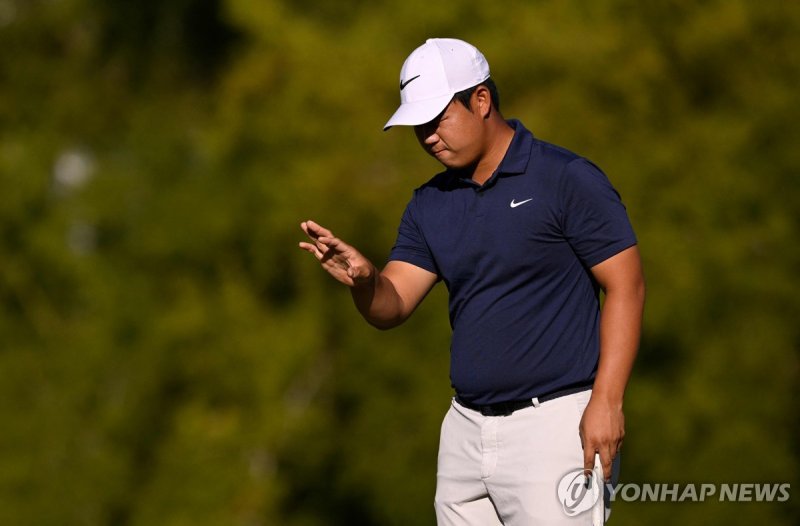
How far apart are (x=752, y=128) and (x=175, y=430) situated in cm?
620

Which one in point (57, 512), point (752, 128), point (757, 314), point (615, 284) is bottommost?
point (57, 512)

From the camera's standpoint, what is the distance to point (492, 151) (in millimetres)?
3203

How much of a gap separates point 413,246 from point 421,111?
42cm

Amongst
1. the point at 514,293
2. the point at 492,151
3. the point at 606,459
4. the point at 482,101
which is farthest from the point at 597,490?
the point at 482,101

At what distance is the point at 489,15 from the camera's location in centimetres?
1220

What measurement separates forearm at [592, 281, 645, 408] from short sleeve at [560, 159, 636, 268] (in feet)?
0.31

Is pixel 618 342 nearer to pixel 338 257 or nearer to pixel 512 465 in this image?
pixel 512 465

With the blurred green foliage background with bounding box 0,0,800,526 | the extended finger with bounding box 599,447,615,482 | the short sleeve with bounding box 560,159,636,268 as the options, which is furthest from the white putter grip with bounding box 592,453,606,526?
the blurred green foliage background with bounding box 0,0,800,526

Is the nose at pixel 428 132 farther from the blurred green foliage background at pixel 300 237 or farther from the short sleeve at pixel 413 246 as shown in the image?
the blurred green foliage background at pixel 300 237

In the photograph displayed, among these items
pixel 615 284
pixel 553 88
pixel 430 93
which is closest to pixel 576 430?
pixel 615 284

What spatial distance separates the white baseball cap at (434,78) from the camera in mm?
3125

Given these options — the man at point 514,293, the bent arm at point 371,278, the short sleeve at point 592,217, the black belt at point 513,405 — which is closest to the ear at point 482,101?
the man at point 514,293

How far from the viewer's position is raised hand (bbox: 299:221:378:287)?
308cm

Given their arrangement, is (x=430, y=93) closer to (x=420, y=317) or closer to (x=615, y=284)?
(x=615, y=284)
